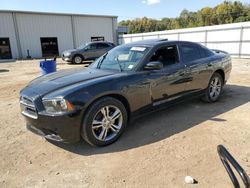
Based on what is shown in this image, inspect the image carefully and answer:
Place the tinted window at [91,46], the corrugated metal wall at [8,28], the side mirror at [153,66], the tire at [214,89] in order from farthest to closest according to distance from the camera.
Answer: the corrugated metal wall at [8,28] → the tinted window at [91,46] → the tire at [214,89] → the side mirror at [153,66]

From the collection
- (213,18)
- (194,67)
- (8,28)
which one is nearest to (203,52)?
(194,67)

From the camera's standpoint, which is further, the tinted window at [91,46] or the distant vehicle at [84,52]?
the tinted window at [91,46]

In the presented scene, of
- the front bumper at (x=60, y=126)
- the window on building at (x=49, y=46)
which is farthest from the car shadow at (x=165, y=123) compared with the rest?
the window on building at (x=49, y=46)

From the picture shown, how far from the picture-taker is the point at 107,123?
3586 mm

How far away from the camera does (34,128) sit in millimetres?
3480

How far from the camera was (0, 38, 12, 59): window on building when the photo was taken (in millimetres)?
22909

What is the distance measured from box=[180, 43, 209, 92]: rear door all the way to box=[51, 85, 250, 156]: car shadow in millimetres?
522

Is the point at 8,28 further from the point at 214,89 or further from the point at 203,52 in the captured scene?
the point at 214,89

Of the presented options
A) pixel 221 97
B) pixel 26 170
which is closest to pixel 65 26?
pixel 221 97

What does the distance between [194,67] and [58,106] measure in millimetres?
2976

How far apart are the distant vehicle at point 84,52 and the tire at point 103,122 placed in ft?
43.8

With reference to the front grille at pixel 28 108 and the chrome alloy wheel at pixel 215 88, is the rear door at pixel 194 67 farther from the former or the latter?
the front grille at pixel 28 108

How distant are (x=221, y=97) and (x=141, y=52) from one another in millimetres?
2966

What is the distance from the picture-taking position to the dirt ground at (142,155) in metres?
2.81
